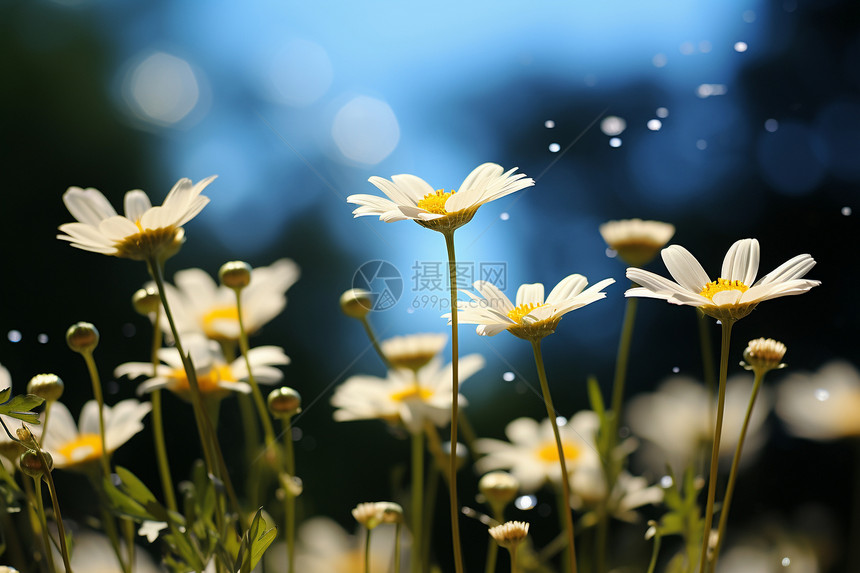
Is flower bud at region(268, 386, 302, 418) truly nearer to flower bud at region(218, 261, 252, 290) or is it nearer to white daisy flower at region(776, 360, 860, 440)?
→ flower bud at region(218, 261, 252, 290)

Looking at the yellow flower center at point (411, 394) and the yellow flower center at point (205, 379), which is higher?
the yellow flower center at point (205, 379)

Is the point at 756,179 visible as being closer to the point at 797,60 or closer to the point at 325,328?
the point at 797,60

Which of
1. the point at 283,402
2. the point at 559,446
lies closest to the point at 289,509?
the point at 283,402

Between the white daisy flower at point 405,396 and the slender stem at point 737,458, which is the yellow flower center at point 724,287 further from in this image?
the white daisy flower at point 405,396

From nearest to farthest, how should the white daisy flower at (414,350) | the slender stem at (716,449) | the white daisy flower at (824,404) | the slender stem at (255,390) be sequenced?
1. the slender stem at (716,449)
2. the slender stem at (255,390)
3. the white daisy flower at (414,350)
4. the white daisy flower at (824,404)

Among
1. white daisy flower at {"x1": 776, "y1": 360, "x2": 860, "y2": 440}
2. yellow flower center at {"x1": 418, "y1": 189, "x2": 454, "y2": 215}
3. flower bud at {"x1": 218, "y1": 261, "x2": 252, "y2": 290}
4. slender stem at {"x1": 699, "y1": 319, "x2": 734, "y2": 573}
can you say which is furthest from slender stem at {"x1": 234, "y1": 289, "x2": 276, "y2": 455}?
white daisy flower at {"x1": 776, "y1": 360, "x2": 860, "y2": 440}

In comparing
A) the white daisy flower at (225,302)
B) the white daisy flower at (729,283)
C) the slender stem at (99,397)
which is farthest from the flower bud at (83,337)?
the white daisy flower at (729,283)

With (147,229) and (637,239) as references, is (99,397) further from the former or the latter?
(637,239)
